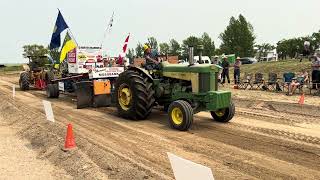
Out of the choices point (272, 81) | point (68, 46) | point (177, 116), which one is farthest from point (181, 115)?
point (272, 81)

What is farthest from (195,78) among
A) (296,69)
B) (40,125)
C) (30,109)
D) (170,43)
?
(170,43)

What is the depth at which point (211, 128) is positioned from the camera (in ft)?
29.6

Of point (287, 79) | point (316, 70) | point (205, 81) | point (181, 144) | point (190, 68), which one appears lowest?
point (181, 144)

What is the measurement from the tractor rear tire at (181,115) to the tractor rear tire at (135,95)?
1.04m

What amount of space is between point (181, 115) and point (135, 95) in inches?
57.9

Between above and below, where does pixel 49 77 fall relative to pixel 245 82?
above

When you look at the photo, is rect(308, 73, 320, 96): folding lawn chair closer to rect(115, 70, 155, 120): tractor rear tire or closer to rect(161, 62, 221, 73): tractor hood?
rect(161, 62, 221, 73): tractor hood

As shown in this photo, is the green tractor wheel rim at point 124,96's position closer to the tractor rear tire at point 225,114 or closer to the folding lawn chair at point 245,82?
the tractor rear tire at point 225,114

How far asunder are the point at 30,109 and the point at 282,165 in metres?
8.91

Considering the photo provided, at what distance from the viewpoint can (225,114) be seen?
9.57m

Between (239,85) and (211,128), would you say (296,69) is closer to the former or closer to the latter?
(239,85)

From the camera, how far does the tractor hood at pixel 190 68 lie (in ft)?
29.4

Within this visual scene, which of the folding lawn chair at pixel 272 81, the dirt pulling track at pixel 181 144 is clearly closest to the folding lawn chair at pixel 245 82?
the folding lawn chair at pixel 272 81

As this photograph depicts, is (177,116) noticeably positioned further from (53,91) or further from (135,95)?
(53,91)
